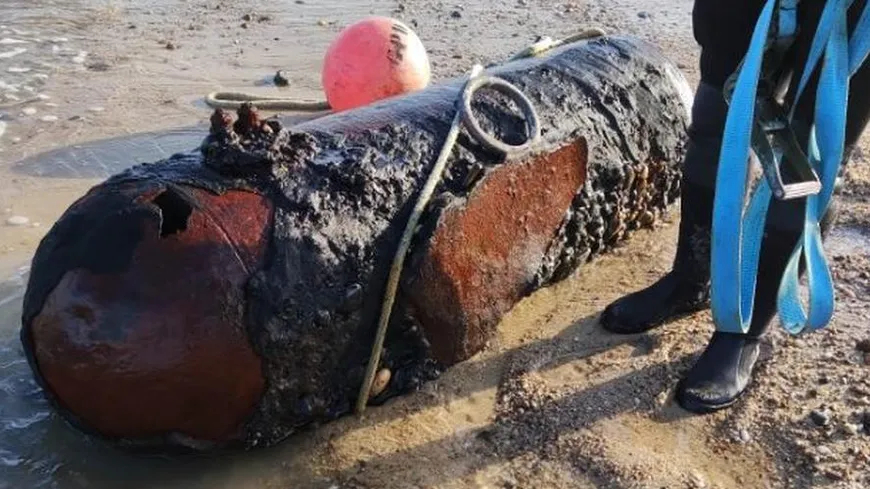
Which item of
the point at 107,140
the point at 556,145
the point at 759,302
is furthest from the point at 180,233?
the point at 107,140

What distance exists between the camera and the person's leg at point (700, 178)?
3092 millimetres

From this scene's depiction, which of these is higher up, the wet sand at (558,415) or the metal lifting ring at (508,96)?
the metal lifting ring at (508,96)

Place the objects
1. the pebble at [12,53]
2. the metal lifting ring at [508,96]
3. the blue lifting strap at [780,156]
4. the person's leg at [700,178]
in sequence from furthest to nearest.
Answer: the pebble at [12,53] < the metal lifting ring at [508,96] < the person's leg at [700,178] < the blue lifting strap at [780,156]

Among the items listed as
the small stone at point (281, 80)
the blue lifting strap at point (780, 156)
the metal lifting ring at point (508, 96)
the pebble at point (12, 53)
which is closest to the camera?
the blue lifting strap at point (780, 156)

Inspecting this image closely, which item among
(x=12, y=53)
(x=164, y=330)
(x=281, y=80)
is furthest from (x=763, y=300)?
(x=12, y=53)

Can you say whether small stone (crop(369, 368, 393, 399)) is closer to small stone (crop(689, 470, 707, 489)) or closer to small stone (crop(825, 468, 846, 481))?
small stone (crop(689, 470, 707, 489))

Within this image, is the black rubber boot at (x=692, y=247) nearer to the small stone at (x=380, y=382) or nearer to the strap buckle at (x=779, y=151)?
the strap buckle at (x=779, y=151)

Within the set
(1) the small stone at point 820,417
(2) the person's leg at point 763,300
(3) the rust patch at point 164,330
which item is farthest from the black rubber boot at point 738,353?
(3) the rust patch at point 164,330

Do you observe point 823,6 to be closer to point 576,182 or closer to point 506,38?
point 576,182

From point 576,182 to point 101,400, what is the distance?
75.4 inches

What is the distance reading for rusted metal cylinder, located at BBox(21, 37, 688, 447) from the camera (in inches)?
103

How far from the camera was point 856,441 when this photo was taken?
10.1ft

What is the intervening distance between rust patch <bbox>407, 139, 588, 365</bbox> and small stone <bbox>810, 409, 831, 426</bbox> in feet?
3.50

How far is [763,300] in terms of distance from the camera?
3273 mm
